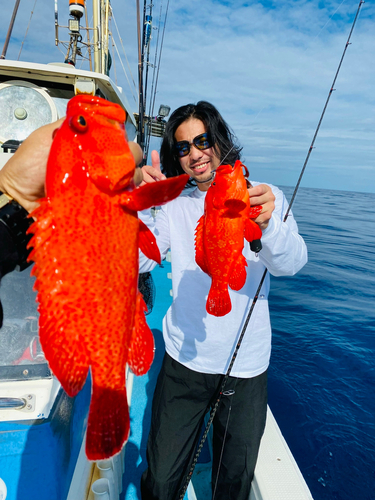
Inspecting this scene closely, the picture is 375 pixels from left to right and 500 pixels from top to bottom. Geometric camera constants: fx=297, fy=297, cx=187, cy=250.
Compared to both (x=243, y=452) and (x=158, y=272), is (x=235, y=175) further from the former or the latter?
(x=158, y=272)

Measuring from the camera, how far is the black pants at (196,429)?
2.64m

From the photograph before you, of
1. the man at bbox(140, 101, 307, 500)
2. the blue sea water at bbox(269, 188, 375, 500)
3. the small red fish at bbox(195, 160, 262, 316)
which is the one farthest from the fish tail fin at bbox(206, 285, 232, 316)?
the blue sea water at bbox(269, 188, 375, 500)

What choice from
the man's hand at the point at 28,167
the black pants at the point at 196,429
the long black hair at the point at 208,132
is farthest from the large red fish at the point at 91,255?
the long black hair at the point at 208,132

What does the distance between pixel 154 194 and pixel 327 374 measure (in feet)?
23.7

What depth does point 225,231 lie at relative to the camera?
6.22 ft

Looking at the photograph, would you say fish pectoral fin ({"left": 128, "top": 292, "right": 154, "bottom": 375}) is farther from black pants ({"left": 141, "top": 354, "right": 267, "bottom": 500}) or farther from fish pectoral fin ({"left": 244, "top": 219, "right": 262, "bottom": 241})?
black pants ({"left": 141, "top": 354, "right": 267, "bottom": 500})

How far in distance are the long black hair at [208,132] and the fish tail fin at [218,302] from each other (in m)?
1.45

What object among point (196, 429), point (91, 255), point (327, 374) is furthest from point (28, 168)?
point (327, 374)

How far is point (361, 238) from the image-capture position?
17.7 m

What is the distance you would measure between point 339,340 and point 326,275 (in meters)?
4.23

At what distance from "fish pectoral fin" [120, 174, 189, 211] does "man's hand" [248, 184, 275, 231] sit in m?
0.90

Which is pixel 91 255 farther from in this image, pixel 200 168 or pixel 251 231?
pixel 200 168

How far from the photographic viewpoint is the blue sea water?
4.86 m

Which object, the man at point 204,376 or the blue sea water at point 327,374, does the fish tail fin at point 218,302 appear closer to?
the man at point 204,376
